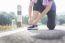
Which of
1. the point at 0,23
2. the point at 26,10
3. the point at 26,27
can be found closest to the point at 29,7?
the point at 26,10

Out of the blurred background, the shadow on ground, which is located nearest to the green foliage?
the blurred background

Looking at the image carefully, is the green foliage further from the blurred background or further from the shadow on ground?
the shadow on ground

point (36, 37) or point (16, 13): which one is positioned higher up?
point (16, 13)

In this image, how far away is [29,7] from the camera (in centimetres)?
119

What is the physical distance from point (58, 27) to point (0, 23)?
0.46 m

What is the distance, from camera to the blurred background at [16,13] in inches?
46.5

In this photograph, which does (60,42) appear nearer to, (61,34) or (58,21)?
(61,34)

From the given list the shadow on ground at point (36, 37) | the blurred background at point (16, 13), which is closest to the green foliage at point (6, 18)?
the blurred background at point (16, 13)

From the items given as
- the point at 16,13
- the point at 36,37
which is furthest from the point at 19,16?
the point at 36,37

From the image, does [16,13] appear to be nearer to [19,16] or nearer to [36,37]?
[19,16]

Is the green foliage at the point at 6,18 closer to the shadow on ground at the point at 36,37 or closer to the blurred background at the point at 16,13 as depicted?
the blurred background at the point at 16,13

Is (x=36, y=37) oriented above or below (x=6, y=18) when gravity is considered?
below

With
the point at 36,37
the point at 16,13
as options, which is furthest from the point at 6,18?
the point at 36,37

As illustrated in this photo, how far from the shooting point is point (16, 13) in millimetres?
1210
